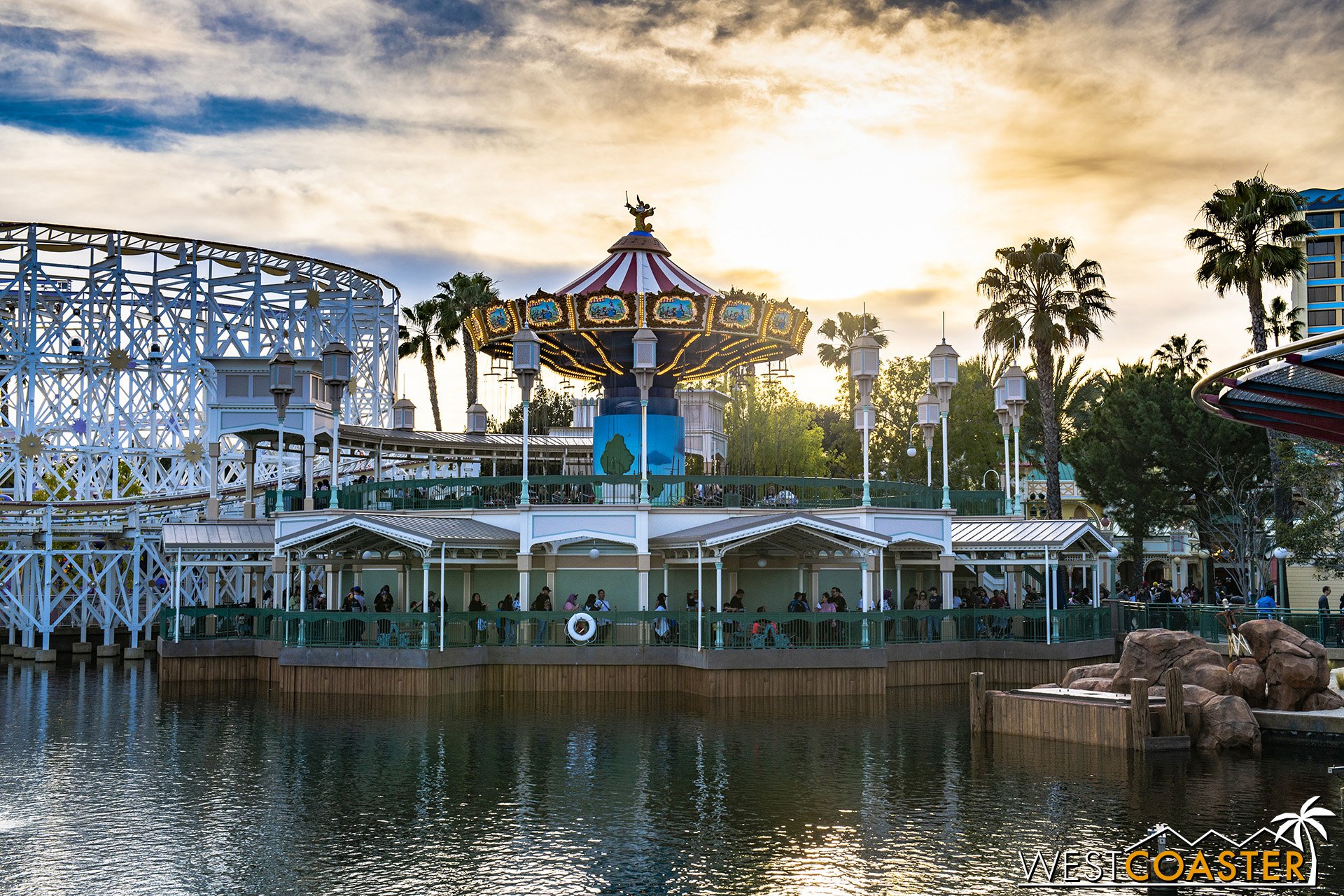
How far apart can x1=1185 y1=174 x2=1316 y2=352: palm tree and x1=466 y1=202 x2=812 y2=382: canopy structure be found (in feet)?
43.2

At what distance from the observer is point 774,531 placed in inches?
1284

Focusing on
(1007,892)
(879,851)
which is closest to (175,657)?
(879,851)

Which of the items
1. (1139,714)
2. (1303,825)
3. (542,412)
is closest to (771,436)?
(542,412)

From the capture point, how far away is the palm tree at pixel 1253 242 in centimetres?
4300

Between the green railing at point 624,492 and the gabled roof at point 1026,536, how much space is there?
1.53 metres

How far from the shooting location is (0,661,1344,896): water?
51.9 feet

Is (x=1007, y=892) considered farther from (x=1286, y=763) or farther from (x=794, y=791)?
(x=1286, y=763)

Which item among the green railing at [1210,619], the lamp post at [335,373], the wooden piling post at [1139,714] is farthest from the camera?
the lamp post at [335,373]

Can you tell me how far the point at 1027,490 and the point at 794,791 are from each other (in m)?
48.6

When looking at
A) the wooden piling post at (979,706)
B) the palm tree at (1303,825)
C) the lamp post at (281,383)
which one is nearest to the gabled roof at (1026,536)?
the wooden piling post at (979,706)

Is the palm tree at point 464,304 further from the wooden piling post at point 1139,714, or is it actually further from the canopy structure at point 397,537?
the wooden piling post at point 1139,714

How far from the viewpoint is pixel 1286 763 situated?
22.8 m

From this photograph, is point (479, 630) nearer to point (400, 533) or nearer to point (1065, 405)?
point (400, 533)

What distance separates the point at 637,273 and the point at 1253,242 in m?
19.1
